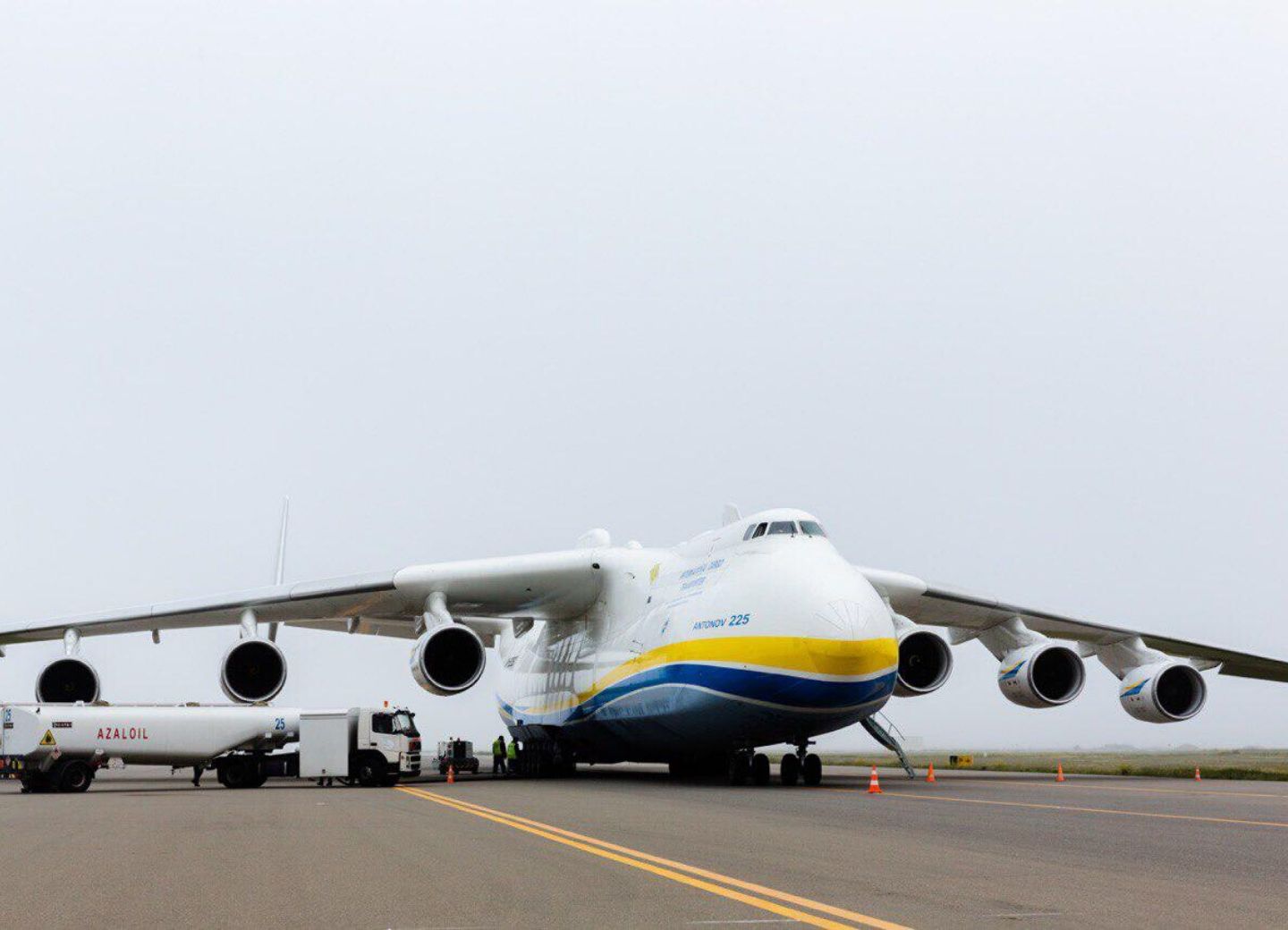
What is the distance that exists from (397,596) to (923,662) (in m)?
9.85

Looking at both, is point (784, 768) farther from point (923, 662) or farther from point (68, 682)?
point (68, 682)

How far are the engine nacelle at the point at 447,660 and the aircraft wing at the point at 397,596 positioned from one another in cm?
161

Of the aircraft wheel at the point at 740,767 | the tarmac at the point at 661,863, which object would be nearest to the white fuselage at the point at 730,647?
the aircraft wheel at the point at 740,767

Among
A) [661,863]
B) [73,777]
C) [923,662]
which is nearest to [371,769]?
[73,777]

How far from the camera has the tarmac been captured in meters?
6.75

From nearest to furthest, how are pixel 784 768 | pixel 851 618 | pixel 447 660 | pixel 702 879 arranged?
1. pixel 702 879
2. pixel 851 618
3. pixel 784 768
4. pixel 447 660

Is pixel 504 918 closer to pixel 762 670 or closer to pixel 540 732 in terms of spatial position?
pixel 762 670

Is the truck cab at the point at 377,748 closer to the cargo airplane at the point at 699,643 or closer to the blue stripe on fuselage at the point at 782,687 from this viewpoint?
the cargo airplane at the point at 699,643

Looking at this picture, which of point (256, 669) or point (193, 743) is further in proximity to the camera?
point (193, 743)

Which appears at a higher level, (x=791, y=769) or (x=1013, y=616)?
(x=1013, y=616)

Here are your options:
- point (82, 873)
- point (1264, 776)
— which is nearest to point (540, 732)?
point (1264, 776)

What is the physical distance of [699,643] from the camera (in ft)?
66.8

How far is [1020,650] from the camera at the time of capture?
24891mm

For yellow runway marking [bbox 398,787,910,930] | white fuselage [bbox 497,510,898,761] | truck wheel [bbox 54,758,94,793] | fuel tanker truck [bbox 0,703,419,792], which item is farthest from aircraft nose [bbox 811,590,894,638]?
truck wheel [bbox 54,758,94,793]
